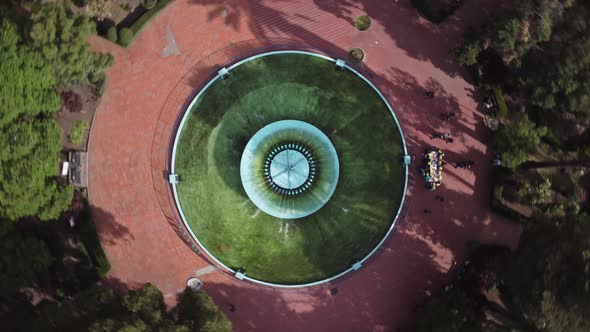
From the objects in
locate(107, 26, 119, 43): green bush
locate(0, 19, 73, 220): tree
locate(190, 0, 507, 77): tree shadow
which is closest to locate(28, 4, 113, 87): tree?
locate(0, 19, 73, 220): tree

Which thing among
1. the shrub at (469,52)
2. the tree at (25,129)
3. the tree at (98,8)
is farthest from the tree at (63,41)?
the shrub at (469,52)

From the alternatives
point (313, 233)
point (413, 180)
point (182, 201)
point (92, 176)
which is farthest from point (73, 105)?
point (413, 180)

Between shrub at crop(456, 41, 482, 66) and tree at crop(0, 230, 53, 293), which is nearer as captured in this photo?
tree at crop(0, 230, 53, 293)

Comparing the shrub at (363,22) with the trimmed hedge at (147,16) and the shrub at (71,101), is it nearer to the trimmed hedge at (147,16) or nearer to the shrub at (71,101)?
the trimmed hedge at (147,16)

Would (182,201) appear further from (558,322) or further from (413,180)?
(558,322)

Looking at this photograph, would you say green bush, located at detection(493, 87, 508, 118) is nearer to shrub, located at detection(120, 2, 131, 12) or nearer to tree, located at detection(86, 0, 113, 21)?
shrub, located at detection(120, 2, 131, 12)

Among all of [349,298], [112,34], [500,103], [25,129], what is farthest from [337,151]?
[25,129]
